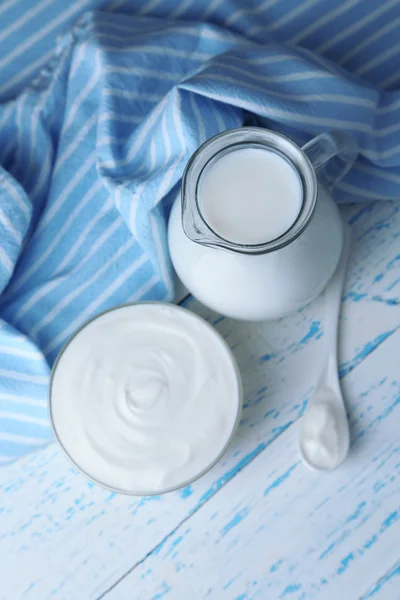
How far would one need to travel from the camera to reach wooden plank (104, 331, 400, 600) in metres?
0.53

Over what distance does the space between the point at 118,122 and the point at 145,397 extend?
0.21 m

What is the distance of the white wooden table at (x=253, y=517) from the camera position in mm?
531

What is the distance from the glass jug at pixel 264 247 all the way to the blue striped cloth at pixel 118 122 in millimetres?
49

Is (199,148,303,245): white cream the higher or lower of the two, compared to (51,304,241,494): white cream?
higher

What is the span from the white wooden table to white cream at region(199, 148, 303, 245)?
166mm

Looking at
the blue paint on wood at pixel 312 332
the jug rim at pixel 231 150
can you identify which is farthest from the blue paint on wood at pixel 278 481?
the jug rim at pixel 231 150

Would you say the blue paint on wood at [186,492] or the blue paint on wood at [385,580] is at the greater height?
the blue paint on wood at [186,492]

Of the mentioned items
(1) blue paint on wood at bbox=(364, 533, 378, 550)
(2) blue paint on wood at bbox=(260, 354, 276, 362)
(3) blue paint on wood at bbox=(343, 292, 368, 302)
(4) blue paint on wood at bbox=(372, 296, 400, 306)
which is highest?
(3) blue paint on wood at bbox=(343, 292, 368, 302)

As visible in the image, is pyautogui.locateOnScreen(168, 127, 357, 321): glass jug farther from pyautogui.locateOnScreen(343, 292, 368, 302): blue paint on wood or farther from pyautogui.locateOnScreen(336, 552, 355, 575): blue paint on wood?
pyautogui.locateOnScreen(336, 552, 355, 575): blue paint on wood

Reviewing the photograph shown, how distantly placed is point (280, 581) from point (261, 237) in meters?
0.28

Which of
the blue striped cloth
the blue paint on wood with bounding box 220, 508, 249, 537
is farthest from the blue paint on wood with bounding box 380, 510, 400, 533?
the blue striped cloth

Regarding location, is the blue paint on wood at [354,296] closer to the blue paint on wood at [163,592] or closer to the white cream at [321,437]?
the white cream at [321,437]

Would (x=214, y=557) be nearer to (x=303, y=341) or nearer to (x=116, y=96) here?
(x=303, y=341)

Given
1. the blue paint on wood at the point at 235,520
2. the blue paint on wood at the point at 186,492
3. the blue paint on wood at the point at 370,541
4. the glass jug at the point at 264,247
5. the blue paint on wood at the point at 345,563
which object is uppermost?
the glass jug at the point at 264,247
